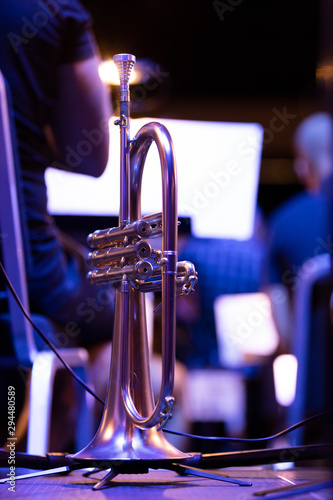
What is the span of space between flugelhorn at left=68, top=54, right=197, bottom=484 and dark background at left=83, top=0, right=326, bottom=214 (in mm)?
1280

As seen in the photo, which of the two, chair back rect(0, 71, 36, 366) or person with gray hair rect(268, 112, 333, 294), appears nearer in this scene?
chair back rect(0, 71, 36, 366)

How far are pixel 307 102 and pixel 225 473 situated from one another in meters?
2.31

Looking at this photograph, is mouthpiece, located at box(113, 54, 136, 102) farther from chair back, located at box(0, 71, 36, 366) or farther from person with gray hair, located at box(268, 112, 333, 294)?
person with gray hair, located at box(268, 112, 333, 294)

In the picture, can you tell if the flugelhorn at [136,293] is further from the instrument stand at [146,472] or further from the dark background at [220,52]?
the dark background at [220,52]

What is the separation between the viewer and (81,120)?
183cm

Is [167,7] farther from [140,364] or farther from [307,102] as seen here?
[140,364]

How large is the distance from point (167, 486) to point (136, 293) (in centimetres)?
23

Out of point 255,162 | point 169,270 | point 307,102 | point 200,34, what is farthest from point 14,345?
point 255,162

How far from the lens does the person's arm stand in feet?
5.80

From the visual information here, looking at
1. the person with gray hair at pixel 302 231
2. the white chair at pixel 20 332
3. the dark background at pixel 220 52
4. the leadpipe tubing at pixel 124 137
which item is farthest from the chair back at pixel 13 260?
the person with gray hair at pixel 302 231

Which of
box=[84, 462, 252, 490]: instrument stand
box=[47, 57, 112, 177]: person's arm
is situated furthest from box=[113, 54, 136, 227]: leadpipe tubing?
box=[47, 57, 112, 177]: person's arm

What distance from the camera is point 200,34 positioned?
254 cm

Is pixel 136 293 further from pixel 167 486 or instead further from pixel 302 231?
pixel 302 231

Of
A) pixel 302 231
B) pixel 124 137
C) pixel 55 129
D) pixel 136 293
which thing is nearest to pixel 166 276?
pixel 136 293
